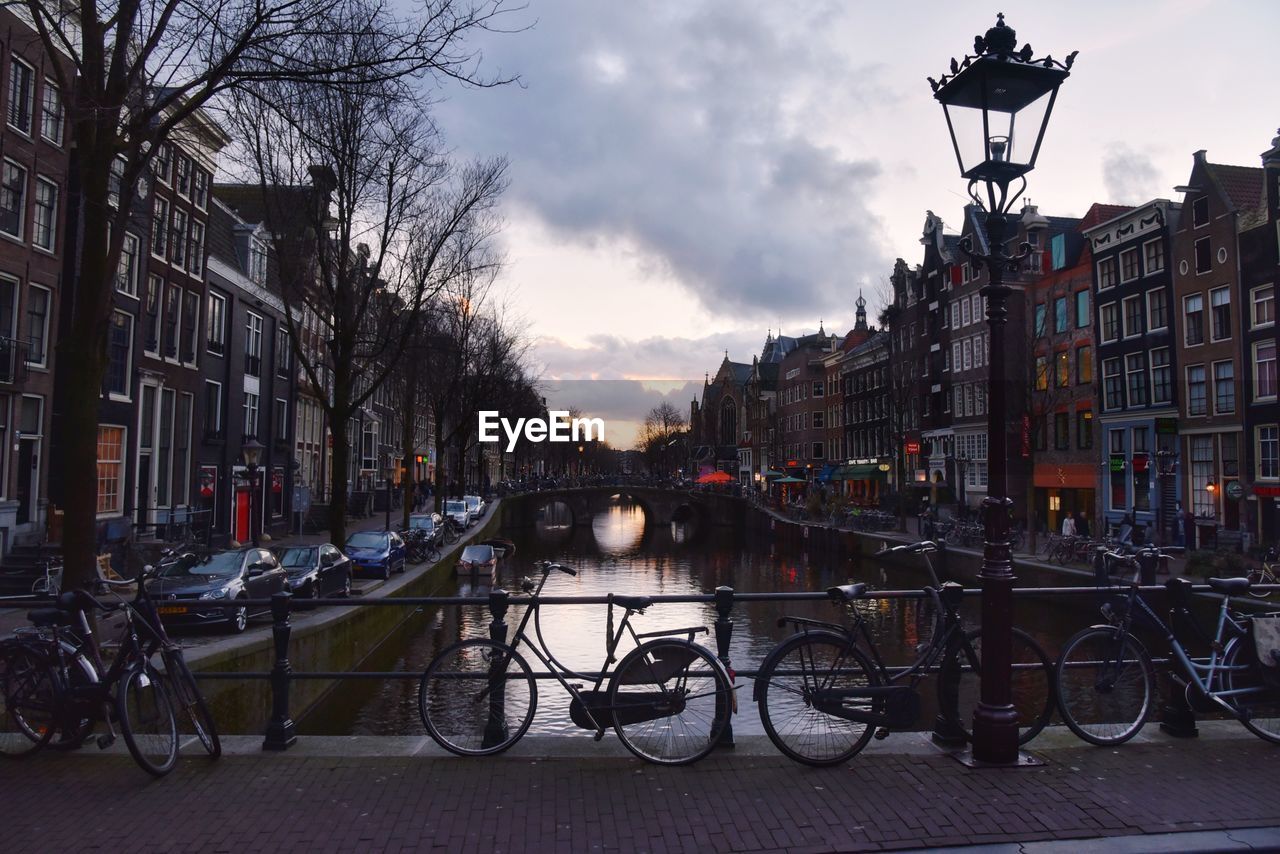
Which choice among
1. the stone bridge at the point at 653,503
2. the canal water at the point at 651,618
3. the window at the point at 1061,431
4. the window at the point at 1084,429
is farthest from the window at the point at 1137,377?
the stone bridge at the point at 653,503

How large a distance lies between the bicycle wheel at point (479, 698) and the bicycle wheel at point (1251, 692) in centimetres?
493

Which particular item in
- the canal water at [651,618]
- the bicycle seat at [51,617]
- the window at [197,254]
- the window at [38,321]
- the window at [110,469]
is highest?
the window at [197,254]

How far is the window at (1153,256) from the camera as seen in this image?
36781mm

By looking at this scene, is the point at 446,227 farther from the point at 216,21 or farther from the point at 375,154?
the point at 216,21

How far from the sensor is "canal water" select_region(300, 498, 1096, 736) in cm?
1363

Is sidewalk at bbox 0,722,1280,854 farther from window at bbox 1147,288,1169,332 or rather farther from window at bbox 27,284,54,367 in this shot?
window at bbox 1147,288,1169,332

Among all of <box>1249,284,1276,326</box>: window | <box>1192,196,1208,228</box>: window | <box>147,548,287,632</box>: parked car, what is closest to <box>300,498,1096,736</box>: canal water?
<box>147,548,287,632</box>: parked car

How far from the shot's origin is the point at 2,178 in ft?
69.0

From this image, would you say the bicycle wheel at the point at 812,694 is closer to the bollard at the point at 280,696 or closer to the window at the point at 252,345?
the bollard at the point at 280,696

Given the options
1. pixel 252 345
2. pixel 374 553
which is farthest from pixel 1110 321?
pixel 252 345

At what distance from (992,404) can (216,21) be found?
6.54 metres

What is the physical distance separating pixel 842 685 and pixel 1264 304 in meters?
32.5

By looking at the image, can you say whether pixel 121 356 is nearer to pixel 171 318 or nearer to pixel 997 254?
pixel 171 318

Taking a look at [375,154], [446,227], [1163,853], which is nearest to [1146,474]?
[446,227]
